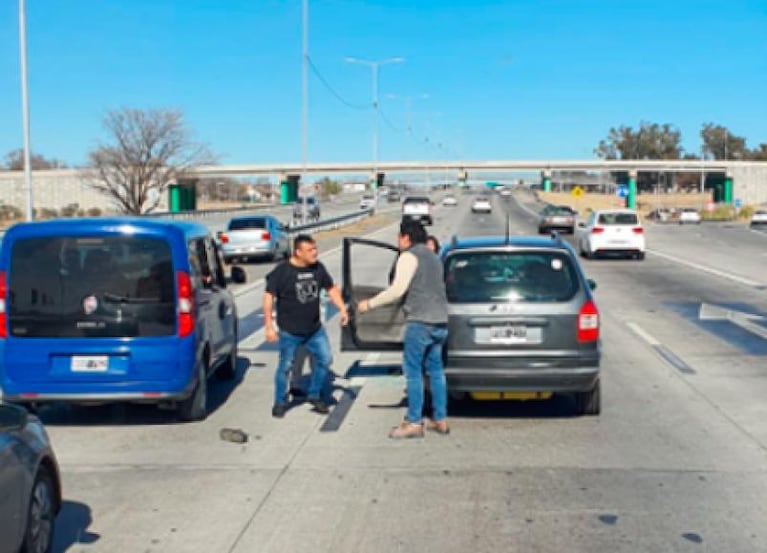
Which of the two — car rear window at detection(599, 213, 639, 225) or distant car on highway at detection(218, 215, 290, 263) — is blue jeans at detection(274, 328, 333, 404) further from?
car rear window at detection(599, 213, 639, 225)

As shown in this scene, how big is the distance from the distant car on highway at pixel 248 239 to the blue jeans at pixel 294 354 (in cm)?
2174

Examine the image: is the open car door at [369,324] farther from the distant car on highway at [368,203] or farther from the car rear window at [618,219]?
the distant car on highway at [368,203]

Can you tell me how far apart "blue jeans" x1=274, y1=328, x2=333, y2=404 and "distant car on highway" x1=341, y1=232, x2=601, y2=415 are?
120 cm

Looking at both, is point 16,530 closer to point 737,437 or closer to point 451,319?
point 451,319

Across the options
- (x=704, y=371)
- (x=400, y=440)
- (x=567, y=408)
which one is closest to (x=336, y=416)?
(x=400, y=440)

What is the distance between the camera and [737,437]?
27.2 feet

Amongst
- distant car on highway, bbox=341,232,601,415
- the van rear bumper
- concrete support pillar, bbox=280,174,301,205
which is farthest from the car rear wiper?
concrete support pillar, bbox=280,174,301,205

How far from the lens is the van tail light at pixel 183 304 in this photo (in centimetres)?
856

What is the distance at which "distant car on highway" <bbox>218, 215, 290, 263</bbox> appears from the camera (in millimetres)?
31250

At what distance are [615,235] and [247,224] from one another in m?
11.6

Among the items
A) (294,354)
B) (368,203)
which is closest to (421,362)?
(294,354)

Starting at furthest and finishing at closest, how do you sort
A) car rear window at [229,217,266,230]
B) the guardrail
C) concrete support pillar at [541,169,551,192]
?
1. concrete support pillar at [541,169,551,192]
2. the guardrail
3. car rear window at [229,217,266,230]

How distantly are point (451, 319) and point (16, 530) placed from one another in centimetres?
464

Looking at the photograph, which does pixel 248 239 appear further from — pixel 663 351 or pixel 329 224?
pixel 329 224
